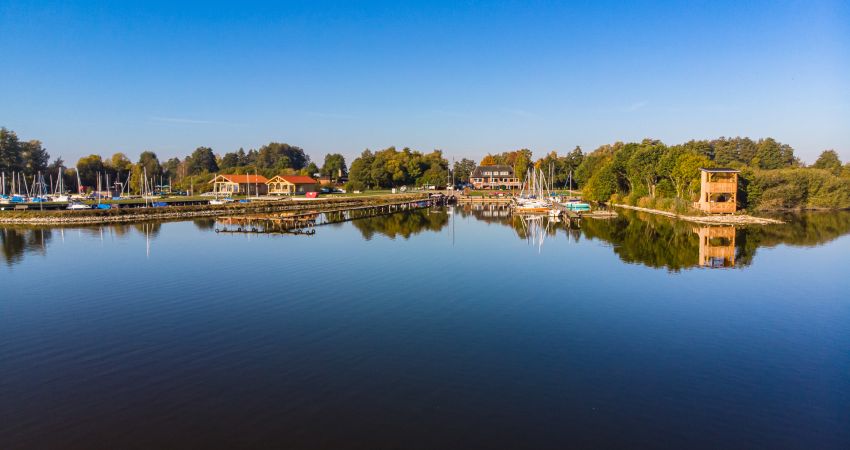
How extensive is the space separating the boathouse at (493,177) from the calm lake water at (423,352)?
95.4 metres

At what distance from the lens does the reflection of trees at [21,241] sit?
32.5 meters

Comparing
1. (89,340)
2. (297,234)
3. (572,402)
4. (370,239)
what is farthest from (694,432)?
(297,234)

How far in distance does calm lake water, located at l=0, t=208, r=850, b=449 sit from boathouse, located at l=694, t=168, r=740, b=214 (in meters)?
27.5

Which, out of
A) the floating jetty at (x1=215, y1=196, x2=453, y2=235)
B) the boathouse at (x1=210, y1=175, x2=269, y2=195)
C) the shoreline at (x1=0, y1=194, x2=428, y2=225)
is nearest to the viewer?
the floating jetty at (x1=215, y1=196, x2=453, y2=235)

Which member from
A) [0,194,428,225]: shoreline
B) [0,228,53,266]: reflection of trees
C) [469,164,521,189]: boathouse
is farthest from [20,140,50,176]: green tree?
[469,164,521,189]: boathouse

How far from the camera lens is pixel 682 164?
204ft

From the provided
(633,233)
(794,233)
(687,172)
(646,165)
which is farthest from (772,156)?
(633,233)

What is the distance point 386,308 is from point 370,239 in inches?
849

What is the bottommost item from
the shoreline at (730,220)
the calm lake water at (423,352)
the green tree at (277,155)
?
the calm lake water at (423,352)

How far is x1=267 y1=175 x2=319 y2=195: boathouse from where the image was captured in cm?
10125

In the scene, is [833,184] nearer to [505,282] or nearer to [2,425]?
[505,282]

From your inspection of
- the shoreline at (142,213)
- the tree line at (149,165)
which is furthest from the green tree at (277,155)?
the shoreline at (142,213)

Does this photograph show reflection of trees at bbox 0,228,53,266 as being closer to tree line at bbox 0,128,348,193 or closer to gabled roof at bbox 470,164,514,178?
tree line at bbox 0,128,348,193

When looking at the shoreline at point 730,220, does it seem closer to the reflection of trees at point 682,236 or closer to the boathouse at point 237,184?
the reflection of trees at point 682,236
